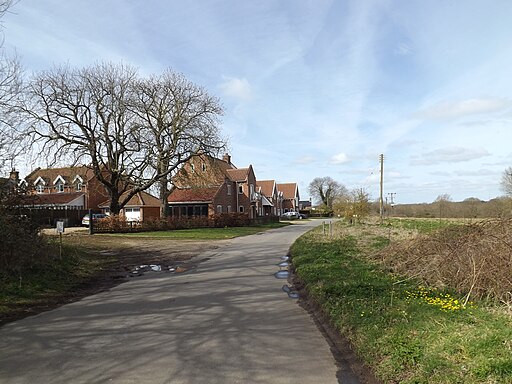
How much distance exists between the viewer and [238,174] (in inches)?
2242

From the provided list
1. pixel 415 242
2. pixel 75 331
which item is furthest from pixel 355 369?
pixel 415 242

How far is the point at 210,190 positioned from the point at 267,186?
3050 cm

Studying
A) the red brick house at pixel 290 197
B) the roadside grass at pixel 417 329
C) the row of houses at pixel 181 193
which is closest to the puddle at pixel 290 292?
the roadside grass at pixel 417 329

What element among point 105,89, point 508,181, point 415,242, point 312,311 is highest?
point 105,89

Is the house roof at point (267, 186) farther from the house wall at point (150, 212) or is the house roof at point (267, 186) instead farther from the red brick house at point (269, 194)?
the house wall at point (150, 212)

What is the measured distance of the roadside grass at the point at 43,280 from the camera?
9008mm

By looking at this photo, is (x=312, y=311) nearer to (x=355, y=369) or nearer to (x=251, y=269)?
(x=355, y=369)

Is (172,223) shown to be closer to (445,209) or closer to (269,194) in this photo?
(445,209)

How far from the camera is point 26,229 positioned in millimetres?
12539

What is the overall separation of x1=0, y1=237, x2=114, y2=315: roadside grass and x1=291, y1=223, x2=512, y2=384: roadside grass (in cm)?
628

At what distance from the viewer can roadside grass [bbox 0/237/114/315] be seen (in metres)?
9.01

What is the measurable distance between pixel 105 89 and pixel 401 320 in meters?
33.6

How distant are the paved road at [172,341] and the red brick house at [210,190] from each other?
28.8 meters

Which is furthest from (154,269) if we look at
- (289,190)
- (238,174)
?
(289,190)
